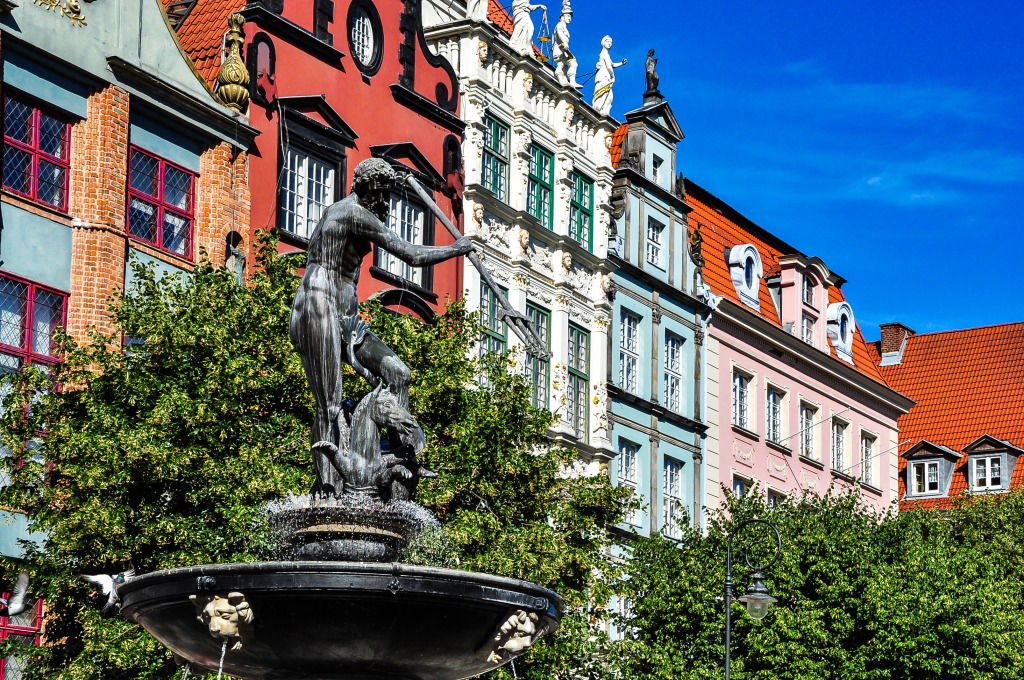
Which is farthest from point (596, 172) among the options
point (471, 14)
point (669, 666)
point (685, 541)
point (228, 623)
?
point (228, 623)

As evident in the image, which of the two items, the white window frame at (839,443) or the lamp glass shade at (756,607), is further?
the white window frame at (839,443)

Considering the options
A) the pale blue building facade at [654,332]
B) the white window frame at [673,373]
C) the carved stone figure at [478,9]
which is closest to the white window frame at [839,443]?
the pale blue building facade at [654,332]

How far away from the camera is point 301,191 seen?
1218 inches

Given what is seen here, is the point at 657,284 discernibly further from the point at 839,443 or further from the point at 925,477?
the point at 925,477

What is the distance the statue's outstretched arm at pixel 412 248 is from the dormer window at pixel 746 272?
35.8 meters

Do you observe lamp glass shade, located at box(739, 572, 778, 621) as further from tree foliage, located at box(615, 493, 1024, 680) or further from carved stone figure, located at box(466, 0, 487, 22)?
carved stone figure, located at box(466, 0, 487, 22)

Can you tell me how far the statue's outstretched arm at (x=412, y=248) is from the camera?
40.0 ft

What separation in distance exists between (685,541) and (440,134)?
9.47m

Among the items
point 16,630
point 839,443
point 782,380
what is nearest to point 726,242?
point 782,380

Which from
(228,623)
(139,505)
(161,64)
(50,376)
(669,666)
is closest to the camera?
(228,623)

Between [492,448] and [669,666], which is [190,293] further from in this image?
[669,666]

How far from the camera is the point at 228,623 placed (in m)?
11.0

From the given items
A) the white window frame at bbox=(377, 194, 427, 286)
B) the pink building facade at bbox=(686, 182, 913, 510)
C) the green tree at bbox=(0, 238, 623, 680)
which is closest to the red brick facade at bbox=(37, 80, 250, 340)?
the green tree at bbox=(0, 238, 623, 680)

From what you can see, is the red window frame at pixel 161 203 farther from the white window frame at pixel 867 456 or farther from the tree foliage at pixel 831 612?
the white window frame at pixel 867 456
